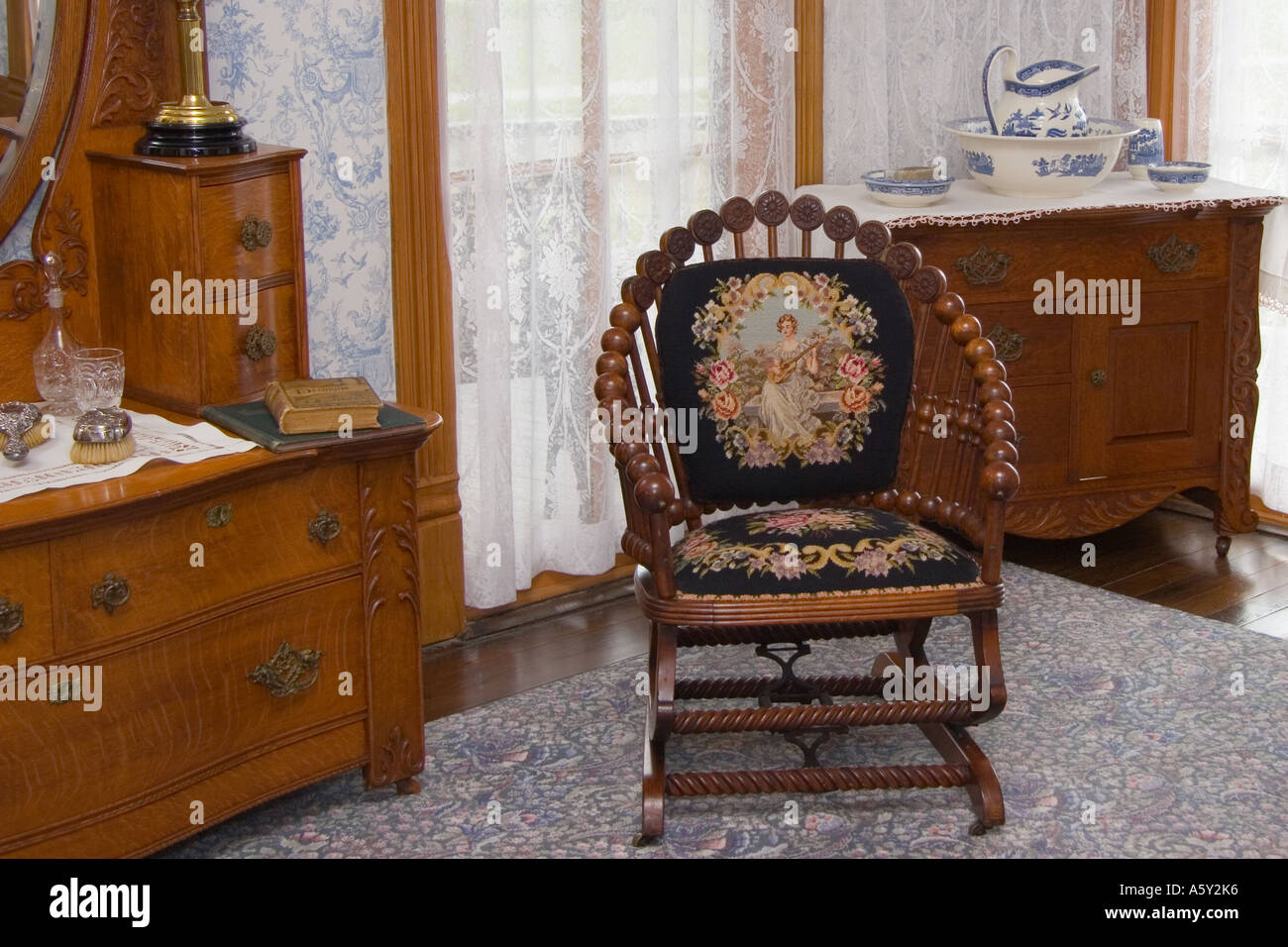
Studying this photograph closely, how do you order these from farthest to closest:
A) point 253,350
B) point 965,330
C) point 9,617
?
point 965,330, point 253,350, point 9,617

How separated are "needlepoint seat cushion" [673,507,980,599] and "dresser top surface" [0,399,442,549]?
0.59 metres

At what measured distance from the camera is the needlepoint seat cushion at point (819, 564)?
2.99 metres

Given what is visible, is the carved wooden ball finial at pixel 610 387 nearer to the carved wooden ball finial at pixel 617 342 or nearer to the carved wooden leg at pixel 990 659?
the carved wooden ball finial at pixel 617 342

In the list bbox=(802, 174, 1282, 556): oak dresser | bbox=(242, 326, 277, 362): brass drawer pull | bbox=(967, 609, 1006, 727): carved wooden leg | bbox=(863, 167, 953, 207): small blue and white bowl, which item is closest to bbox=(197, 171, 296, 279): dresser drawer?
bbox=(242, 326, 277, 362): brass drawer pull

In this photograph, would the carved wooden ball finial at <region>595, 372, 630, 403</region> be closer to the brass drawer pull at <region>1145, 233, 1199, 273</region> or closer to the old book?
the old book

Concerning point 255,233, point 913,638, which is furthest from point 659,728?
point 255,233

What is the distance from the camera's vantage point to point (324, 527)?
116 inches

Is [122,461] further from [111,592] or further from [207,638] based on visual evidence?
[207,638]

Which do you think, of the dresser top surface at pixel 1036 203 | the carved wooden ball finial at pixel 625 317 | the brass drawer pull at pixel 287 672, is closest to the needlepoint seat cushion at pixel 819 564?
the carved wooden ball finial at pixel 625 317

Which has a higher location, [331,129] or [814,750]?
[331,129]

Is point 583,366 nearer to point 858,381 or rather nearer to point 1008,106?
point 858,381

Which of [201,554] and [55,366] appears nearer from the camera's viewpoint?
[201,554]

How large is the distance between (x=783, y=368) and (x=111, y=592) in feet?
4.69

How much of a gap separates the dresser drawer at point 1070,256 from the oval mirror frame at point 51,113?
213 centimetres
